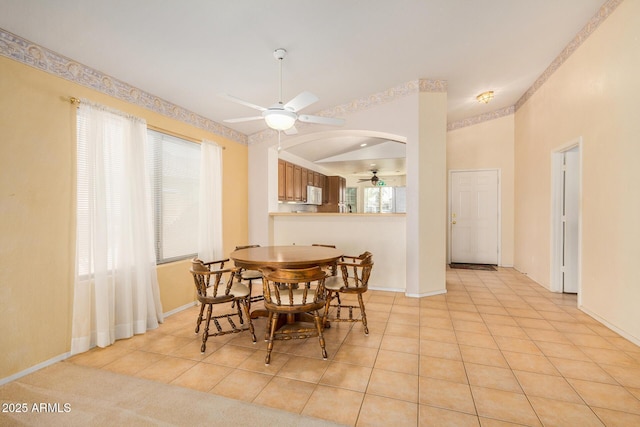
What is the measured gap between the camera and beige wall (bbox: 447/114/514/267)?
592cm

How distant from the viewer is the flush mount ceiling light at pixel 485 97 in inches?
192

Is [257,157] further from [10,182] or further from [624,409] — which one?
[624,409]

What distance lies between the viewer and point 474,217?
20.4 ft

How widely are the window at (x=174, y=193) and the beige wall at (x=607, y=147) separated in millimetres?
4726

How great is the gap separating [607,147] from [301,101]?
316 centimetres

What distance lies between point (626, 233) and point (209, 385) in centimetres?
386

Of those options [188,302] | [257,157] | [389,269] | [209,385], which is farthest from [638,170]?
[188,302]

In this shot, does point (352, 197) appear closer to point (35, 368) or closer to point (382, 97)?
point (382, 97)

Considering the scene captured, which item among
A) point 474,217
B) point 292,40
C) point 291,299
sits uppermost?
point 292,40

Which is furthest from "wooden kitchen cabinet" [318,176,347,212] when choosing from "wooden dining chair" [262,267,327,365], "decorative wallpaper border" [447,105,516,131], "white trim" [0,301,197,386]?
"white trim" [0,301,197,386]

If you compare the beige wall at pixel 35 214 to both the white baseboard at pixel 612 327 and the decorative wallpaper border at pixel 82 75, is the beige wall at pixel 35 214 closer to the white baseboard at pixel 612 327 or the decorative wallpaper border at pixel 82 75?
the decorative wallpaper border at pixel 82 75

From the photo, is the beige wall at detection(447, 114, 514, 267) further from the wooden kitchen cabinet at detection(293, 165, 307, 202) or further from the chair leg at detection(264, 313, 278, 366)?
the chair leg at detection(264, 313, 278, 366)

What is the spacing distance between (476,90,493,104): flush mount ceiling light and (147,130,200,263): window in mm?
4666

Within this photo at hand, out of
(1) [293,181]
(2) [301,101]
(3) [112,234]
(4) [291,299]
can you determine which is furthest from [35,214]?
(1) [293,181]
